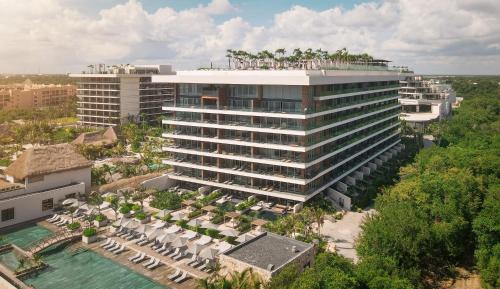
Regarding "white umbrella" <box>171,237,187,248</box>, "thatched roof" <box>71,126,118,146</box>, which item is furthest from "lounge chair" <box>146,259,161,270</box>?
"thatched roof" <box>71,126,118,146</box>

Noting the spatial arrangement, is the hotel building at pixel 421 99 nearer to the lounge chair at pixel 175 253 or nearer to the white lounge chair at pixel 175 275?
the lounge chair at pixel 175 253

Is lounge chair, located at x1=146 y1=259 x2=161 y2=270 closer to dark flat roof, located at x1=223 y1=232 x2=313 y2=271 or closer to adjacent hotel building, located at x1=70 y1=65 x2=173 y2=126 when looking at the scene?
dark flat roof, located at x1=223 y1=232 x2=313 y2=271

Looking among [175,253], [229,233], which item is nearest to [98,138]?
[175,253]

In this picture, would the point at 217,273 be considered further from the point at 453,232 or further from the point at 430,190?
the point at 430,190

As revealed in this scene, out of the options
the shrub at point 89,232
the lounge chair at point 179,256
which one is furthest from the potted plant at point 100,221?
the lounge chair at point 179,256

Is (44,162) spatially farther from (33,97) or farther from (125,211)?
(33,97)

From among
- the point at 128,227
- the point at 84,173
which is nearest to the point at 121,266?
the point at 128,227
